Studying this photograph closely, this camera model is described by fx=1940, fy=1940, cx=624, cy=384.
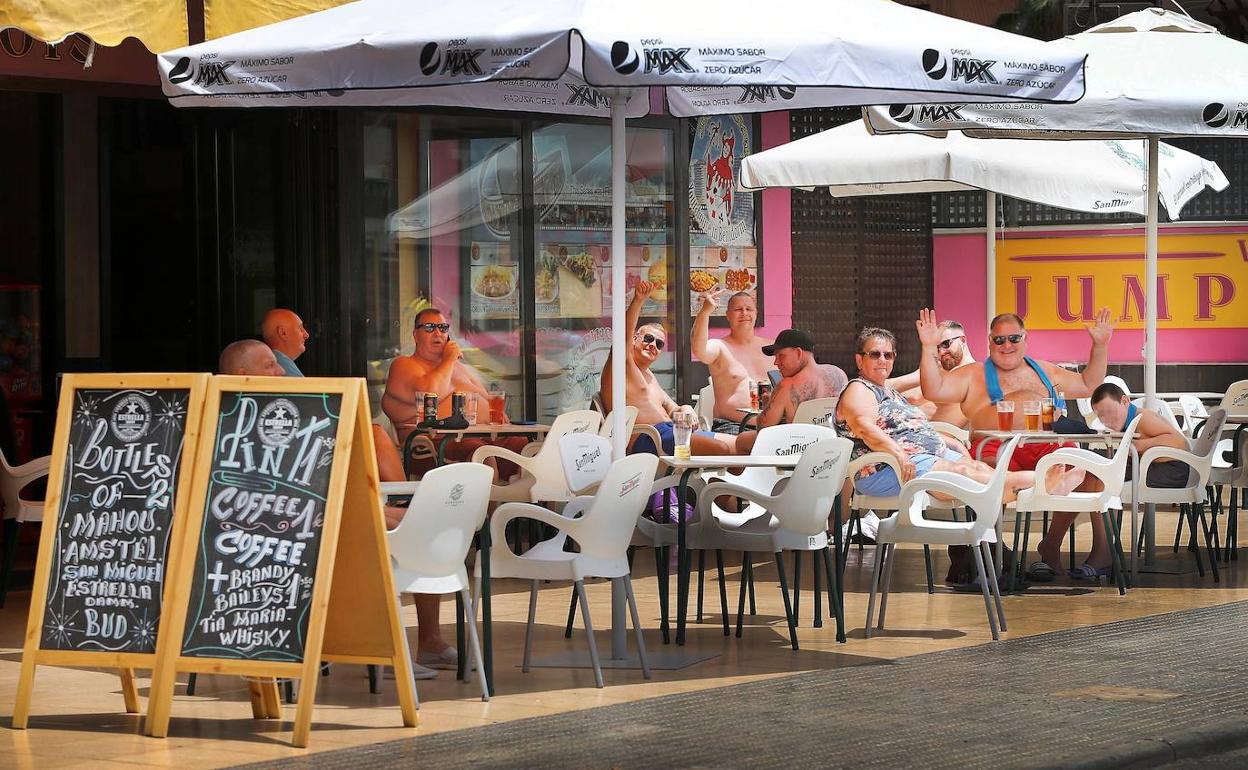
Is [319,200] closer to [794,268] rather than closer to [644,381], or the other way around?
[644,381]

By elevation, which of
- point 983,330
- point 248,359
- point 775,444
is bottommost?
point 775,444

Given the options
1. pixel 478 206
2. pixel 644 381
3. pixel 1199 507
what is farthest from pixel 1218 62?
pixel 478 206

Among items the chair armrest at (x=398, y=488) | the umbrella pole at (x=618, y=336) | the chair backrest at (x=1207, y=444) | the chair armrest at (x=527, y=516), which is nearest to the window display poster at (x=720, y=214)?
the chair backrest at (x=1207, y=444)

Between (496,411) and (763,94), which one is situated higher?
(763,94)

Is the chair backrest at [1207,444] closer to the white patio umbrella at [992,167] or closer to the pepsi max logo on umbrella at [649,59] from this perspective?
the white patio umbrella at [992,167]

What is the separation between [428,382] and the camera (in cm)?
1183

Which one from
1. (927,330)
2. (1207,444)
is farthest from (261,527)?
(927,330)

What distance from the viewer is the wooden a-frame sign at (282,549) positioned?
258 inches

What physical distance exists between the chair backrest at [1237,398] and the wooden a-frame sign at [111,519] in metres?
9.62

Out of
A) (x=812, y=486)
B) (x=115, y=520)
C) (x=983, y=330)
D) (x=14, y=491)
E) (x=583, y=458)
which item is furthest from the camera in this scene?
(x=983, y=330)

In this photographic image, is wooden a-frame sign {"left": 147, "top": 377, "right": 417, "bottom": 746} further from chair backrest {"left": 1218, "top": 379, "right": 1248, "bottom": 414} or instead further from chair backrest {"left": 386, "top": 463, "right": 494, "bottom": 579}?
chair backrest {"left": 1218, "top": 379, "right": 1248, "bottom": 414}

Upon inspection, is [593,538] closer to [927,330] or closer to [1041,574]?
[1041,574]

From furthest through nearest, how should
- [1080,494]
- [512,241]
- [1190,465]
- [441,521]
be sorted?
[512,241] → [1190,465] → [1080,494] → [441,521]

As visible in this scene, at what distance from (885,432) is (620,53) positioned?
359 cm
